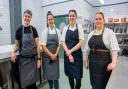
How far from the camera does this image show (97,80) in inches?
78.3

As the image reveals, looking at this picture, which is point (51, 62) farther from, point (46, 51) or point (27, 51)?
point (27, 51)

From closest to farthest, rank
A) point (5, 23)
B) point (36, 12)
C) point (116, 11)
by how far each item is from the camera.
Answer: point (5, 23) < point (36, 12) < point (116, 11)

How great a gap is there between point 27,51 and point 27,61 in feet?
0.53

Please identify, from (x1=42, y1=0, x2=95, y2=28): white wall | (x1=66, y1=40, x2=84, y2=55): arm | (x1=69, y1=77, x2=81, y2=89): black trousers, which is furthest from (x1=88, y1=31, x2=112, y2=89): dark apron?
(x1=42, y1=0, x2=95, y2=28): white wall

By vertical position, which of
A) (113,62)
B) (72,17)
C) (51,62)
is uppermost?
(72,17)

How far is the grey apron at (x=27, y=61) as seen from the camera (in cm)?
230

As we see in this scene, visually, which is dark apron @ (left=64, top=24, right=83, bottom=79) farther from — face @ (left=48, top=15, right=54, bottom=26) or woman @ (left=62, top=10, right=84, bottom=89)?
face @ (left=48, top=15, right=54, bottom=26)

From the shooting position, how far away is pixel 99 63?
197 cm

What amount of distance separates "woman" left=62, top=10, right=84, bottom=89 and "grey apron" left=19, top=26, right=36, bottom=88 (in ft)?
1.72

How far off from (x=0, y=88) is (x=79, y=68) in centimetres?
129

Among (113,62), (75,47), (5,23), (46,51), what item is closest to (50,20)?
(46,51)

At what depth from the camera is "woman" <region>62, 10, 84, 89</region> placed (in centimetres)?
238

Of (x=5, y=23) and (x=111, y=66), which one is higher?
(x=5, y=23)

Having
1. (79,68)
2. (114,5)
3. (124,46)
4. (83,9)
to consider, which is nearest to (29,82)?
(79,68)
